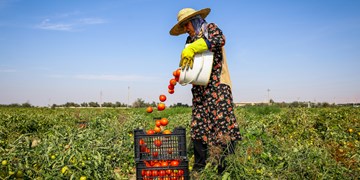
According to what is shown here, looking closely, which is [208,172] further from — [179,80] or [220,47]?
[220,47]

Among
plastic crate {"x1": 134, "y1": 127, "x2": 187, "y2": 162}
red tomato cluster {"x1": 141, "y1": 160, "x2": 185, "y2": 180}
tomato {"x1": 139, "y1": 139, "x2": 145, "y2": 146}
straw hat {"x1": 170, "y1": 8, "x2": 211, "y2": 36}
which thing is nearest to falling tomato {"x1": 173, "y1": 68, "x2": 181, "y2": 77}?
straw hat {"x1": 170, "y1": 8, "x2": 211, "y2": 36}

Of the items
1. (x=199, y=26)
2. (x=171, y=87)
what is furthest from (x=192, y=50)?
(x=171, y=87)

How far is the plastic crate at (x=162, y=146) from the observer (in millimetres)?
2832

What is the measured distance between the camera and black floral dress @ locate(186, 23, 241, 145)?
3.42 metres

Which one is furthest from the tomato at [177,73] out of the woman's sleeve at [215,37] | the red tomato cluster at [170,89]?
the woman's sleeve at [215,37]

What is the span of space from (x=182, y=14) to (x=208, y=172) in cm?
163

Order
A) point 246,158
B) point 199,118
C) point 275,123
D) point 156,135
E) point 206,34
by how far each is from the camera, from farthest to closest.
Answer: point 275,123 → point 199,118 → point 206,34 → point 246,158 → point 156,135

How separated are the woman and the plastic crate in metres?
0.63

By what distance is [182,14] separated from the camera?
3549 millimetres

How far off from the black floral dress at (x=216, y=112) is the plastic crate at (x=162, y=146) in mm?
625

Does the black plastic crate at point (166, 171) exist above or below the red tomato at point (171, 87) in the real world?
below

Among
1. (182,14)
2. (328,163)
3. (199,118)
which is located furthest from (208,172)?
(182,14)

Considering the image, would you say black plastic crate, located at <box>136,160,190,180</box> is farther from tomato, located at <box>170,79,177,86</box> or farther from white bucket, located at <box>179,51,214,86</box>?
tomato, located at <box>170,79,177,86</box>

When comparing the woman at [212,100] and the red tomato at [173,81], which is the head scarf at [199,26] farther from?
the red tomato at [173,81]
